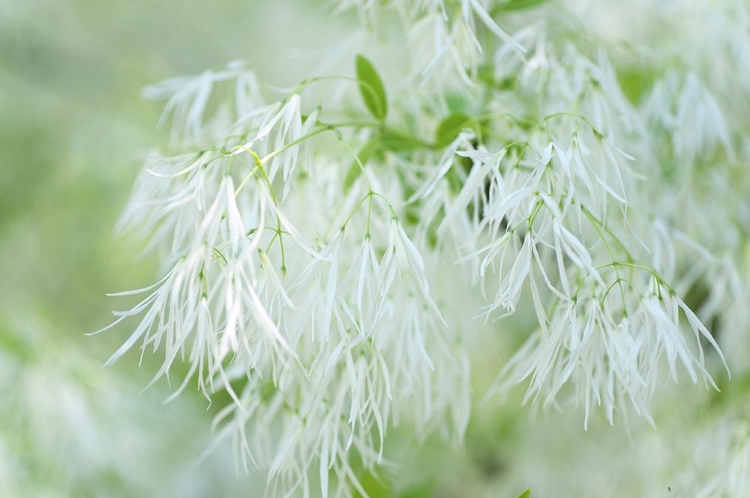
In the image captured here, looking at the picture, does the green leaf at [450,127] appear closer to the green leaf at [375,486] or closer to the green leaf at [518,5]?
the green leaf at [518,5]

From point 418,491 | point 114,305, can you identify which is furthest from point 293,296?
point 114,305

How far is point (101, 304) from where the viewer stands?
1162 millimetres

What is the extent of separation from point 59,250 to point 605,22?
2.61 feet

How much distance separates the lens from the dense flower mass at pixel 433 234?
360 mm

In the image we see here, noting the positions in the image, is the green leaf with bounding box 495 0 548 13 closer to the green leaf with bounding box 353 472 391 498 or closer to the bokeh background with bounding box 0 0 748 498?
the bokeh background with bounding box 0 0 748 498

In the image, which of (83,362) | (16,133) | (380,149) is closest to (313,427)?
(380,149)

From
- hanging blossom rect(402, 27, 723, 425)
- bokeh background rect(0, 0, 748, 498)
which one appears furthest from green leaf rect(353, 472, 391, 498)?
hanging blossom rect(402, 27, 723, 425)

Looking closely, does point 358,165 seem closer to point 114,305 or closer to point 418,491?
point 418,491

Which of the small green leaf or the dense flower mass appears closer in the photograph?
the dense flower mass

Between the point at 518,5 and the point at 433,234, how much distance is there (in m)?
0.15

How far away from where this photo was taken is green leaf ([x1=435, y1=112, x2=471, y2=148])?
47 cm

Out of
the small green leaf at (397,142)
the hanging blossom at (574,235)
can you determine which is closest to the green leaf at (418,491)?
the hanging blossom at (574,235)

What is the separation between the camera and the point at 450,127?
47cm

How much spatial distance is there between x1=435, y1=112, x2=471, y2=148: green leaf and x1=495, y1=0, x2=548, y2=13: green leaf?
93mm
